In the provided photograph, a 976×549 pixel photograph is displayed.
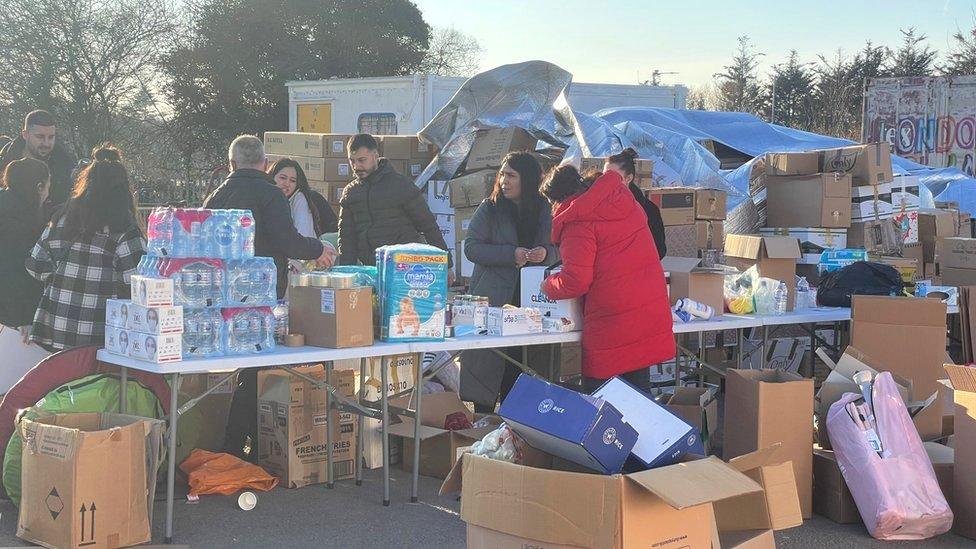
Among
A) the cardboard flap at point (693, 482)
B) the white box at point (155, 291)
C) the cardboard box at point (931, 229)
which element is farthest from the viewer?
the cardboard box at point (931, 229)

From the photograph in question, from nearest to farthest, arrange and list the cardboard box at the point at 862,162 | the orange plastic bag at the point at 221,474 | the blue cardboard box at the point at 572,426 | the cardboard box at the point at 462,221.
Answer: the blue cardboard box at the point at 572,426 → the orange plastic bag at the point at 221,474 → the cardboard box at the point at 862,162 → the cardboard box at the point at 462,221

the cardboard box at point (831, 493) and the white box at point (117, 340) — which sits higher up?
the white box at point (117, 340)

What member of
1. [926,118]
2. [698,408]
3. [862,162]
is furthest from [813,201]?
[926,118]

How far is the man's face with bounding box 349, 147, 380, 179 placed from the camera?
653 cm

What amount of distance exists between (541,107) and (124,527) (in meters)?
6.54

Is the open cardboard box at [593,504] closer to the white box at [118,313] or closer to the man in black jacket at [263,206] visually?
the white box at [118,313]

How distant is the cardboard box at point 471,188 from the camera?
9.30 meters

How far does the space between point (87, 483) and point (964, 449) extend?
144 inches

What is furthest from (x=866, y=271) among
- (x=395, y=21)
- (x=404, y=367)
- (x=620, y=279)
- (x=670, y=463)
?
(x=395, y=21)

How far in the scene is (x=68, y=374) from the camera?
185 inches

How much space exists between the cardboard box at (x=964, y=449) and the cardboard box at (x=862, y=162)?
3747mm

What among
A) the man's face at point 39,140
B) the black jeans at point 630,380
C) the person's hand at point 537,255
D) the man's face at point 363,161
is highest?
the man's face at point 39,140

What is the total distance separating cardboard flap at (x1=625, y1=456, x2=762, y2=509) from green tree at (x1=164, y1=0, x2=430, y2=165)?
22.6 meters

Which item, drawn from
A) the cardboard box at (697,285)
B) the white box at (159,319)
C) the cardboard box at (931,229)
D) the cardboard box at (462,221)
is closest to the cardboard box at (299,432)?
the white box at (159,319)
